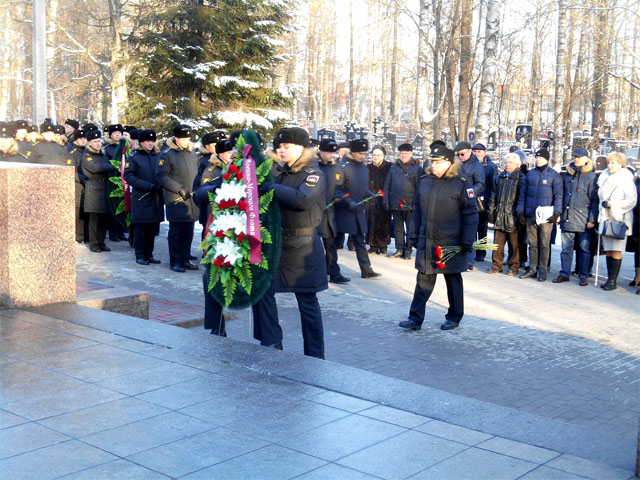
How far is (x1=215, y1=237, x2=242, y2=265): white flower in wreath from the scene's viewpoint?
6477mm

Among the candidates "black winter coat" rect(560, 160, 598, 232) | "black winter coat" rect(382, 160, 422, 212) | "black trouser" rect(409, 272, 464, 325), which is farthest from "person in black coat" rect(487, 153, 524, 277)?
"black trouser" rect(409, 272, 464, 325)

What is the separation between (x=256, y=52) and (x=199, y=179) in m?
10.6

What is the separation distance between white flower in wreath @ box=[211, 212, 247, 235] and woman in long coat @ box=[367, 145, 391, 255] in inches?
301

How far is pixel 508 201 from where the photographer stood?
12344mm

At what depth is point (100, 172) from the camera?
532 inches

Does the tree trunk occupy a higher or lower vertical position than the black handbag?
higher

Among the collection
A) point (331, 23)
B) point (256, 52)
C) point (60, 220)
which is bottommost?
point (60, 220)

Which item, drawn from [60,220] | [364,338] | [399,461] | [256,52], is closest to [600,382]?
[364,338]

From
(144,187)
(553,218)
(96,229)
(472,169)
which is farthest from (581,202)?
(96,229)

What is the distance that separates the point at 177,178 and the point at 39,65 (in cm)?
451

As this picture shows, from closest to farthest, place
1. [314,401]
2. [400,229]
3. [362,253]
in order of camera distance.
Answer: [314,401] → [362,253] → [400,229]

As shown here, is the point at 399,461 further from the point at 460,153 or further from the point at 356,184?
the point at 460,153

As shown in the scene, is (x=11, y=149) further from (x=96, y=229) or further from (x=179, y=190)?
(x=179, y=190)

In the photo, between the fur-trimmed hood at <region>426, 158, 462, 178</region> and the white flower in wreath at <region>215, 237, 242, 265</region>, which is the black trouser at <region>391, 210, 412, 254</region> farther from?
Answer: the white flower in wreath at <region>215, 237, 242, 265</region>
